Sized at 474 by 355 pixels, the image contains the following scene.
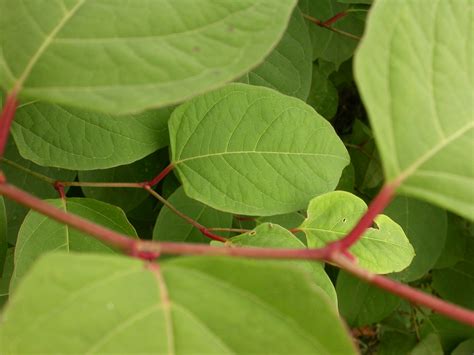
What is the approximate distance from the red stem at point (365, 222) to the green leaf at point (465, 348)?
178cm

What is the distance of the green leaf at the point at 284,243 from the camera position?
0.97 m

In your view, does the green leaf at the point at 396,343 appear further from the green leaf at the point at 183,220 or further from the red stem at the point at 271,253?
the red stem at the point at 271,253

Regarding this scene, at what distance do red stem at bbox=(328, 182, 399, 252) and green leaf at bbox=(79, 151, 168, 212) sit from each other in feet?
3.01

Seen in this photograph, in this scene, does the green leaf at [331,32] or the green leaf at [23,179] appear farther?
the green leaf at [331,32]

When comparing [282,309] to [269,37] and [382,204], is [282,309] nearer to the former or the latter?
[382,204]

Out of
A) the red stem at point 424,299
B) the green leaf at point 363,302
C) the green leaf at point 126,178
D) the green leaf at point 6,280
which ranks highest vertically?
the red stem at point 424,299

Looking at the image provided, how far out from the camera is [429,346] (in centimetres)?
217

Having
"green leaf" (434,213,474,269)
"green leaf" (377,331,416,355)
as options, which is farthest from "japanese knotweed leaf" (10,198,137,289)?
"green leaf" (377,331,416,355)

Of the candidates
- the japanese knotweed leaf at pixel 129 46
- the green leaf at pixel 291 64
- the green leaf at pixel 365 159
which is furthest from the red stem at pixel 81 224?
the green leaf at pixel 365 159

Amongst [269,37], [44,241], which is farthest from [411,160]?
[44,241]

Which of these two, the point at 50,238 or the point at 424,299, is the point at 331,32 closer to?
the point at 50,238

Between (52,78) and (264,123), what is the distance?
1.48 ft

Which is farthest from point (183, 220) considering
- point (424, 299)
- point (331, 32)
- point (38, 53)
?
point (331, 32)

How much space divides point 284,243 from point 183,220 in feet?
1.17
